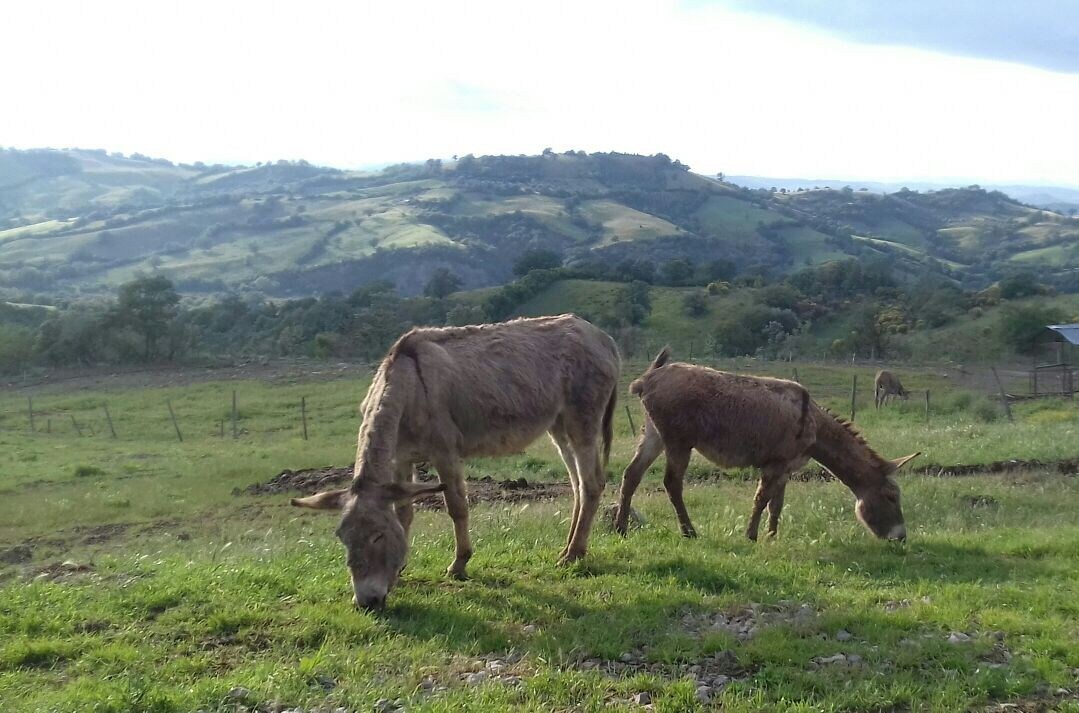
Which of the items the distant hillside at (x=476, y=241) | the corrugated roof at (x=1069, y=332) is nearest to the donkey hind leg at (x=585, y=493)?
the corrugated roof at (x=1069, y=332)

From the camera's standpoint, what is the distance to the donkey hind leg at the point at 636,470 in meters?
11.6

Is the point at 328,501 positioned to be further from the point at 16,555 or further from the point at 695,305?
the point at 695,305

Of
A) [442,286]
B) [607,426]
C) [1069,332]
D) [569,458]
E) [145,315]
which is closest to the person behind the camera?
[569,458]

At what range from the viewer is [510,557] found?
970cm

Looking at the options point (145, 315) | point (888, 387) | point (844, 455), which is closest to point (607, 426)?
point (844, 455)

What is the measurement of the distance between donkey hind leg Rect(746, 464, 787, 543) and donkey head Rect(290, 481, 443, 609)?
528 centimetres

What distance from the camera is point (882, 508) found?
1153cm

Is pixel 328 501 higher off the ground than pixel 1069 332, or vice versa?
pixel 328 501

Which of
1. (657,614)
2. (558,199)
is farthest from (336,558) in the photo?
(558,199)

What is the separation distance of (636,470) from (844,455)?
3.10 metres

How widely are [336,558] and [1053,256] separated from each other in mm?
156558

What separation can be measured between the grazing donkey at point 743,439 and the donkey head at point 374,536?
441cm

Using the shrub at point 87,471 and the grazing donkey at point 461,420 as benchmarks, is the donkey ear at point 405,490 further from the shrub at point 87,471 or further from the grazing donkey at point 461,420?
the shrub at point 87,471

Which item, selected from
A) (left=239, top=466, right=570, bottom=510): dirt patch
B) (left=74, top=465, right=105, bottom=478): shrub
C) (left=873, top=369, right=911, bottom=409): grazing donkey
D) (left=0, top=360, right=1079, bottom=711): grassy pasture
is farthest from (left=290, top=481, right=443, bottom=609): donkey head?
(left=873, top=369, right=911, bottom=409): grazing donkey
